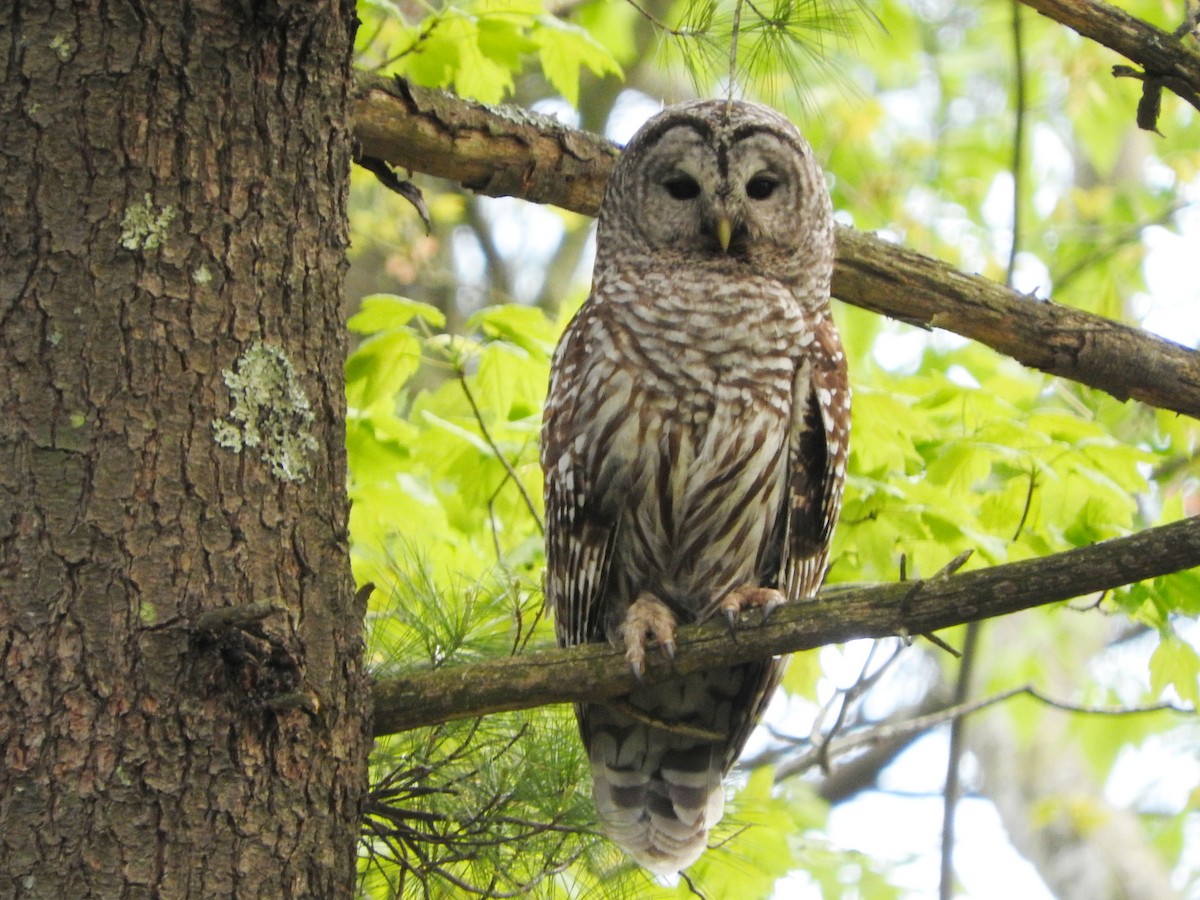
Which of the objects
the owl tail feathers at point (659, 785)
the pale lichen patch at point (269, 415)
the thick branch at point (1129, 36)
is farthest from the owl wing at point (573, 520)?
the thick branch at point (1129, 36)

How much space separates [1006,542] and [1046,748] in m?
7.90

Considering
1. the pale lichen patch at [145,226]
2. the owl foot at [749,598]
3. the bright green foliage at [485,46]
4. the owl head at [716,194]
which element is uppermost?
the bright green foliage at [485,46]

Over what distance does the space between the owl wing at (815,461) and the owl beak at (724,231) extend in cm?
40

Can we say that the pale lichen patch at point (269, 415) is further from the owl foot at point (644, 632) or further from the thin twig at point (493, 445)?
the thin twig at point (493, 445)

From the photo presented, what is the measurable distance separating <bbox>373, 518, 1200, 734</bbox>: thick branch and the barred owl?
85 centimetres

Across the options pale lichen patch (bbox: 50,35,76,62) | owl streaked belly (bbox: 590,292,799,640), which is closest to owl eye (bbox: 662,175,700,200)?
owl streaked belly (bbox: 590,292,799,640)

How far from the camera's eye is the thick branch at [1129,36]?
3.27 metres

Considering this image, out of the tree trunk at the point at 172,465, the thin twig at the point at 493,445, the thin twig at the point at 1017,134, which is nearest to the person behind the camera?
the tree trunk at the point at 172,465

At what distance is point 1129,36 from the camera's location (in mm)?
3275

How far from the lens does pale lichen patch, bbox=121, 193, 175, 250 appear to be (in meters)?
2.53

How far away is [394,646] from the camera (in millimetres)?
3260

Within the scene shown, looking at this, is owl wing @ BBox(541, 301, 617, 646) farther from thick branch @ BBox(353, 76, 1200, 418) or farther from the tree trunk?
the tree trunk

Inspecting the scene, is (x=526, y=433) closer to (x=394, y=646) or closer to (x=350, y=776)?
(x=394, y=646)

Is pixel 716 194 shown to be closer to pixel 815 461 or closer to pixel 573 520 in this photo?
pixel 815 461
